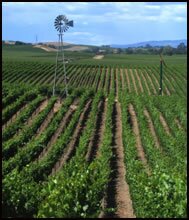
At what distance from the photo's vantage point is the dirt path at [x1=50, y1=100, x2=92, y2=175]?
2475 cm

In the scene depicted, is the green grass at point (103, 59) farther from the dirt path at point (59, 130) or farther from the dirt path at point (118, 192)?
the dirt path at point (118, 192)

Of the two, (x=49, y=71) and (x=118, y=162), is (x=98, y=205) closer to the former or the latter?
(x=118, y=162)

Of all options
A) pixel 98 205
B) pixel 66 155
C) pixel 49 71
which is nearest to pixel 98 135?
pixel 66 155

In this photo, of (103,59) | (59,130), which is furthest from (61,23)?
(103,59)

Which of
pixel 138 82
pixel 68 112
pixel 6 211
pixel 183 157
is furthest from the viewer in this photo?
pixel 138 82

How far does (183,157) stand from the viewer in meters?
22.8

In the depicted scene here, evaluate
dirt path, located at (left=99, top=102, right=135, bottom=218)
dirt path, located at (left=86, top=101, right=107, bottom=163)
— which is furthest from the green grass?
dirt path, located at (left=99, top=102, right=135, bottom=218)

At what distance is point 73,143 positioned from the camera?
30203 millimetres

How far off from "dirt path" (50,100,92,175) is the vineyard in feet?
0.19

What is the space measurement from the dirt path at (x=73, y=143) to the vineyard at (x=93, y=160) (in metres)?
0.06

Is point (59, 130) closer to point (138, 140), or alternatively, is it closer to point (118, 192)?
point (138, 140)

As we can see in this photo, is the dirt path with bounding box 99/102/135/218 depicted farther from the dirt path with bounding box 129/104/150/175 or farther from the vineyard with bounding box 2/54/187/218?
the dirt path with bounding box 129/104/150/175

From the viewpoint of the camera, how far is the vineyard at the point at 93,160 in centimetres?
1367

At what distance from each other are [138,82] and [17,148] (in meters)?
51.0
